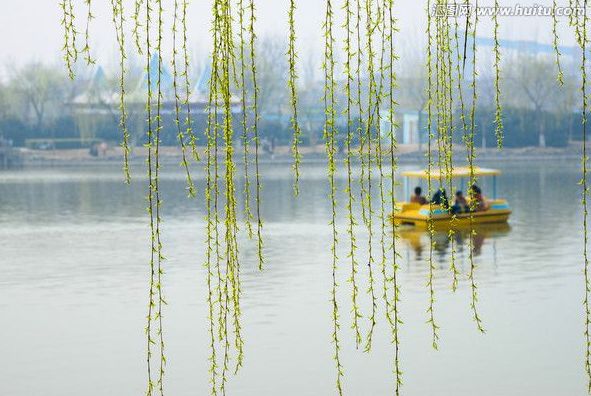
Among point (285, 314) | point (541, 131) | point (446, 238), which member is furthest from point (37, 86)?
point (285, 314)

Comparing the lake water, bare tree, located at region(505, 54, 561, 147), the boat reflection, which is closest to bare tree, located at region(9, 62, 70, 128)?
bare tree, located at region(505, 54, 561, 147)

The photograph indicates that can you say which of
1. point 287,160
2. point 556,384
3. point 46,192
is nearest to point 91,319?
point 556,384

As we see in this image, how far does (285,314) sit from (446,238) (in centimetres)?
1261

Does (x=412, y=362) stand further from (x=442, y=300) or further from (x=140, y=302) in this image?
(x=140, y=302)

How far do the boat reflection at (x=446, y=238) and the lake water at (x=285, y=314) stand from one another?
138 mm

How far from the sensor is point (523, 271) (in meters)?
25.1

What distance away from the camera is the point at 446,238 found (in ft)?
104

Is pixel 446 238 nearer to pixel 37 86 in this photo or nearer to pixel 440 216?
pixel 440 216

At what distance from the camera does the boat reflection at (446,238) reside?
29.4 metres

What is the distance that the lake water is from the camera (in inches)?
596

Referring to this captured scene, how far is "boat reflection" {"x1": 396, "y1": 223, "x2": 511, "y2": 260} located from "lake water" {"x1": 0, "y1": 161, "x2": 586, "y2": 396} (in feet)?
0.45

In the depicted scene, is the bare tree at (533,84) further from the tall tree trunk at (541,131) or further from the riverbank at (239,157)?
the riverbank at (239,157)

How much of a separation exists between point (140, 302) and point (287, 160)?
68.4 metres

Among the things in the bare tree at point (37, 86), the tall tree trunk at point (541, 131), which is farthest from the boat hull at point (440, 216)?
the bare tree at point (37, 86)
